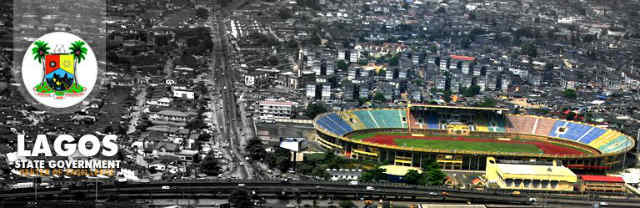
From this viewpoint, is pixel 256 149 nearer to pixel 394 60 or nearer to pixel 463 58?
pixel 394 60

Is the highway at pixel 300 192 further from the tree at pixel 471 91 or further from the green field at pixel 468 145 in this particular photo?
the tree at pixel 471 91

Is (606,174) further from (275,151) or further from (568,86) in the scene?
(568,86)

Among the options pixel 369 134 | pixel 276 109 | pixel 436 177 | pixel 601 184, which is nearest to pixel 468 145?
pixel 369 134

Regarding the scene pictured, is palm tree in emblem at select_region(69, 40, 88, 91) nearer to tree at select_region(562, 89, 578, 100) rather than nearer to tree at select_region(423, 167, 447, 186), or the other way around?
tree at select_region(423, 167, 447, 186)

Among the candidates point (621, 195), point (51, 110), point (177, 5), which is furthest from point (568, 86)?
point (177, 5)

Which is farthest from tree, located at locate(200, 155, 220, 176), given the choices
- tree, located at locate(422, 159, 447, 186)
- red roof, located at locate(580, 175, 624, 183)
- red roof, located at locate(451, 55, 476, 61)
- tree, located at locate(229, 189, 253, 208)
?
red roof, located at locate(451, 55, 476, 61)

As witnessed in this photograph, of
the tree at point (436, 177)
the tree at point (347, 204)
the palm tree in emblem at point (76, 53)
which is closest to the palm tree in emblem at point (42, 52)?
the palm tree in emblem at point (76, 53)
